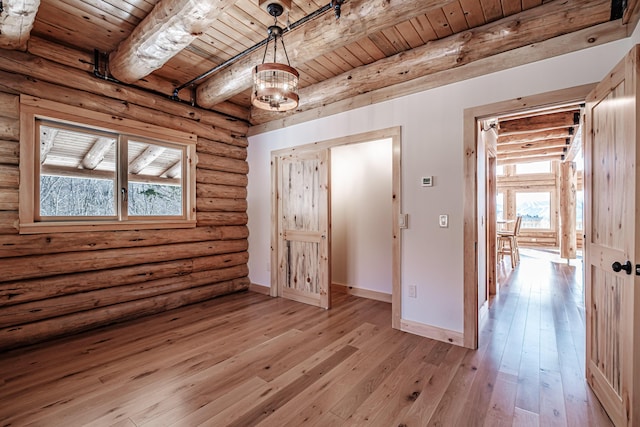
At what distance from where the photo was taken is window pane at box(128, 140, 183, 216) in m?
3.67

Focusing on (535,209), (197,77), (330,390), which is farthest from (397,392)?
(535,209)

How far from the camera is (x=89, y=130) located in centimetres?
331

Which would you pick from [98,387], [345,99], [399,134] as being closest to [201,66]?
[345,99]

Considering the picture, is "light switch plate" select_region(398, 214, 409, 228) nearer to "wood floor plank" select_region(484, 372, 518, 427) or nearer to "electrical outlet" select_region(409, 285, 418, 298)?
"electrical outlet" select_region(409, 285, 418, 298)

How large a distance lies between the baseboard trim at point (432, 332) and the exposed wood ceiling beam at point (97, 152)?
3.87 metres

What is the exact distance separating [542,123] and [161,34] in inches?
216

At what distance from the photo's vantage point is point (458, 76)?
9.46ft

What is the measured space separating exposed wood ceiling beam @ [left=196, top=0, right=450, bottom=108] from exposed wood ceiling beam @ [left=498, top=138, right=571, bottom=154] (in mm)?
5642

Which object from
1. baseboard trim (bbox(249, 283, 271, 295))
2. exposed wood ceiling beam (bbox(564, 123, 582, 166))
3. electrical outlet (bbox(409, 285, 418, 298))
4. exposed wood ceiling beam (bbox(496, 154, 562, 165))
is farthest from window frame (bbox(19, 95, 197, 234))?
exposed wood ceiling beam (bbox(496, 154, 562, 165))

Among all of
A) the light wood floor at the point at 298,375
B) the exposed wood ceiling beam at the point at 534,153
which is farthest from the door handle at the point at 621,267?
the exposed wood ceiling beam at the point at 534,153

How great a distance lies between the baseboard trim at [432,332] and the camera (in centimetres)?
286

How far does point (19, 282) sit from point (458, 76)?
463 centimetres

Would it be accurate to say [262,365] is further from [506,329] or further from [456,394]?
[506,329]

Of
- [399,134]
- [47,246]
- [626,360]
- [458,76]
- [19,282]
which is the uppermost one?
[458,76]
